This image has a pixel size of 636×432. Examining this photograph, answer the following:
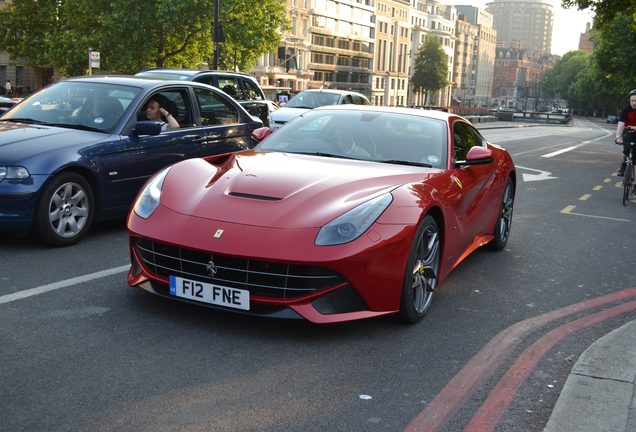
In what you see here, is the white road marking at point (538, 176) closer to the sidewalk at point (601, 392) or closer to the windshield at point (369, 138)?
the windshield at point (369, 138)

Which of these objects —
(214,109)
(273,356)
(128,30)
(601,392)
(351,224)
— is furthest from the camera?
(128,30)

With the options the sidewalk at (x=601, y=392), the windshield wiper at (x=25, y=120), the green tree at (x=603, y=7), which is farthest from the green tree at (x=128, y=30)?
the sidewalk at (x=601, y=392)

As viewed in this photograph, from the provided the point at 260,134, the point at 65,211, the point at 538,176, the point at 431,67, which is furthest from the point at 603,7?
the point at 431,67

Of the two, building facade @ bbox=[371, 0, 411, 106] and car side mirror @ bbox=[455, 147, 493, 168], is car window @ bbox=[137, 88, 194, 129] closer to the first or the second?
car side mirror @ bbox=[455, 147, 493, 168]

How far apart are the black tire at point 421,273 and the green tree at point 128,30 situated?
38.8m

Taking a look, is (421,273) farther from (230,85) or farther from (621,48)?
(621,48)

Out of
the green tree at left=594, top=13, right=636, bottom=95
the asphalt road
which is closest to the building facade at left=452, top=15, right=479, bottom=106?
the green tree at left=594, top=13, right=636, bottom=95

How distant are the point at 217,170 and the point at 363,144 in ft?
4.05

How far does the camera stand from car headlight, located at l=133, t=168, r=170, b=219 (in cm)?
489

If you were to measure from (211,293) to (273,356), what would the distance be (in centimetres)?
53

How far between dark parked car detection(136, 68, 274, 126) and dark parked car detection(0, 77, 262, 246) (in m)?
6.24

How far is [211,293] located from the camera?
175 inches

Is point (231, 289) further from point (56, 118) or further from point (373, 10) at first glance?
point (373, 10)

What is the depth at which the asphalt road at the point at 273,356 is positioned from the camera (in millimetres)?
3473
